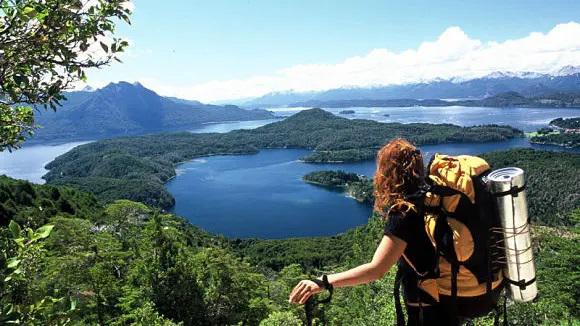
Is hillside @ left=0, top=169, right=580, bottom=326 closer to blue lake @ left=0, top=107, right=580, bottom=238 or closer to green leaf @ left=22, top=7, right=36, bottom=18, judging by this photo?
green leaf @ left=22, top=7, right=36, bottom=18

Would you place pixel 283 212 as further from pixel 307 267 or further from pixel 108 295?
pixel 108 295

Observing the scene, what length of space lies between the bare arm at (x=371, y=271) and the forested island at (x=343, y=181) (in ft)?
354

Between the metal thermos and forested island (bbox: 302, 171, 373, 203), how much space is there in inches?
4231

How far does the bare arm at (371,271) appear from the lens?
2771 millimetres

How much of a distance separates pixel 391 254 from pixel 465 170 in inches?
28.9

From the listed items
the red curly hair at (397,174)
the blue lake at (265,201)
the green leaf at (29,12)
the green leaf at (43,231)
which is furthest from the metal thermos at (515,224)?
the blue lake at (265,201)

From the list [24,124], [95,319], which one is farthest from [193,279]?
[24,124]

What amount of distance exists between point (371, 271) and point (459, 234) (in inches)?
23.3

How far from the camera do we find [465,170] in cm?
288

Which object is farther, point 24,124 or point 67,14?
point 24,124

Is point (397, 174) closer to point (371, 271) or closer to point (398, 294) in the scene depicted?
point (371, 271)

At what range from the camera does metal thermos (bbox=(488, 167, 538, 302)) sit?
290 cm

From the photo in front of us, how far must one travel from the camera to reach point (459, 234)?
2766 mm

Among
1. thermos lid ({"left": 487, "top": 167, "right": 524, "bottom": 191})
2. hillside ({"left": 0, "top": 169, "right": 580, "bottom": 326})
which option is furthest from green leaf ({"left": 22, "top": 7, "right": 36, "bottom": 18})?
hillside ({"left": 0, "top": 169, "right": 580, "bottom": 326})
